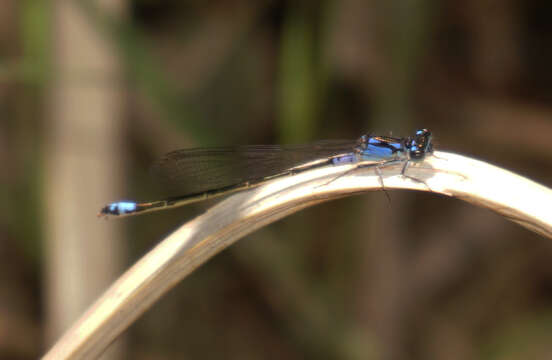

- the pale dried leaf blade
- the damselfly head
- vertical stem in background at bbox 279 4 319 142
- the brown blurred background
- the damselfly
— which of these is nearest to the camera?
the pale dried leaf blade

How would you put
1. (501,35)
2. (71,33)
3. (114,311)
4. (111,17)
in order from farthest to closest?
(501,35)
(71,33)
(111,17)
(114,311)

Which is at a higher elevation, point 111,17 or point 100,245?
point 111,17

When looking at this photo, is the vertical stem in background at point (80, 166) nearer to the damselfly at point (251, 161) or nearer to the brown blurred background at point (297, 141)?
the brown blurred background at point (297, 141)

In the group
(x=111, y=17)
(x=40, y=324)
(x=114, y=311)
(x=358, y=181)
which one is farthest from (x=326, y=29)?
(x=40, y=324)

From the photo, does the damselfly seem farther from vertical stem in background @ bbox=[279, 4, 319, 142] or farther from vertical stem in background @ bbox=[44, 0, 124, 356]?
vertical stem in background @ bbox=[44, 0, 124, 356]

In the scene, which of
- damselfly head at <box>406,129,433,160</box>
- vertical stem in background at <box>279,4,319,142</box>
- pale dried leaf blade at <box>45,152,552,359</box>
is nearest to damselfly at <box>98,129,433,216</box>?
damselfly head at <box>406,129,433,160</box>

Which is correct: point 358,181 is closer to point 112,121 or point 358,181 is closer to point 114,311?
point 114,311
